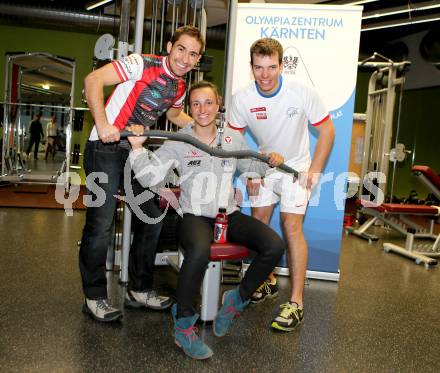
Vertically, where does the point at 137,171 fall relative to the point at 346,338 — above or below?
above

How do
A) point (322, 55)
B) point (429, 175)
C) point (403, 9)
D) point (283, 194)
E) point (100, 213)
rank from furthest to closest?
1. point (403, 9)
2. point (429, 175)
3. point (322, 55)
4. point (283, 194)
5. point (100, 213)

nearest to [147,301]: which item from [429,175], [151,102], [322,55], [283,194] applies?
[283,194]

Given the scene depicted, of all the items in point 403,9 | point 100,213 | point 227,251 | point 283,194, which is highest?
point 403,9

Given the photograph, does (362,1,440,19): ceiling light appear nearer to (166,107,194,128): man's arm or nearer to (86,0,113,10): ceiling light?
(86,0,113,10): ceiling light

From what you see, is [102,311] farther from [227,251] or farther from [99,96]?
[99,96]

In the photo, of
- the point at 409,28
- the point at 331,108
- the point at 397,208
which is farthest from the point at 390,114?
the point at 409,28

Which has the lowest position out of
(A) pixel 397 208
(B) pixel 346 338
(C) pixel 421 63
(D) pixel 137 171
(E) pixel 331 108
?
(B) pixel 346 338

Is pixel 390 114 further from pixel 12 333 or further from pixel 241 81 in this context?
pixel 12 333

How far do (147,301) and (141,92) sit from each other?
3.68 feet

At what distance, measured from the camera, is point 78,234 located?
4.39 meters

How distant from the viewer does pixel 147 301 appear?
2.54 metres

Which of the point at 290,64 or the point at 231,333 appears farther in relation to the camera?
the point at 290,64

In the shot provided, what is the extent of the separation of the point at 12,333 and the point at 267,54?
179cm

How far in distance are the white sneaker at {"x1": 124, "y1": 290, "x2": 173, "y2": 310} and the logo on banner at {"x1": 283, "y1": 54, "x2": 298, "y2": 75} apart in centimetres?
182
